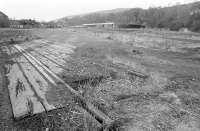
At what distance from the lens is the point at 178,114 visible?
9.02 feet

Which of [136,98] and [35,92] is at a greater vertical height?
[35,92]

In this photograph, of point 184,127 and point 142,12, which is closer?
point 184,127

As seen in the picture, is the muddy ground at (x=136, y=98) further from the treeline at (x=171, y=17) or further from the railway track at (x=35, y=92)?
the treeline at (x=171, y=17)

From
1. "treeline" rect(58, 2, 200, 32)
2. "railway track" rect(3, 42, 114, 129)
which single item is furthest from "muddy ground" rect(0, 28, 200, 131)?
"treeline" rect(58, 2, 200, 32)

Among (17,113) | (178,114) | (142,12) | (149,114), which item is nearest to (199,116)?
(178,114)

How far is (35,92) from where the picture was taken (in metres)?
3.37

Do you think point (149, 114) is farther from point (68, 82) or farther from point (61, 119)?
point (68, 82)

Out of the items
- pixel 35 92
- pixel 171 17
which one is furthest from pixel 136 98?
pixel 171 17

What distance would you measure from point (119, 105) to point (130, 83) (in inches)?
48.8

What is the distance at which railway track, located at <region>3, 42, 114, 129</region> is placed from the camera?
2.63 m

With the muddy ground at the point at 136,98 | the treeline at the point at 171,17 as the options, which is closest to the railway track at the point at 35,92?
the muddy ground at the point at 136,98

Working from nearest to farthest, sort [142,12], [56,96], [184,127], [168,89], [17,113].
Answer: [184,127] < [17,113] < [56,96] < [168,89] < [142,12]

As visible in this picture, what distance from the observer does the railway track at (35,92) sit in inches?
104

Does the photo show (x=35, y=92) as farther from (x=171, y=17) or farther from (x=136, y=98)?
(x=171, y=17)
